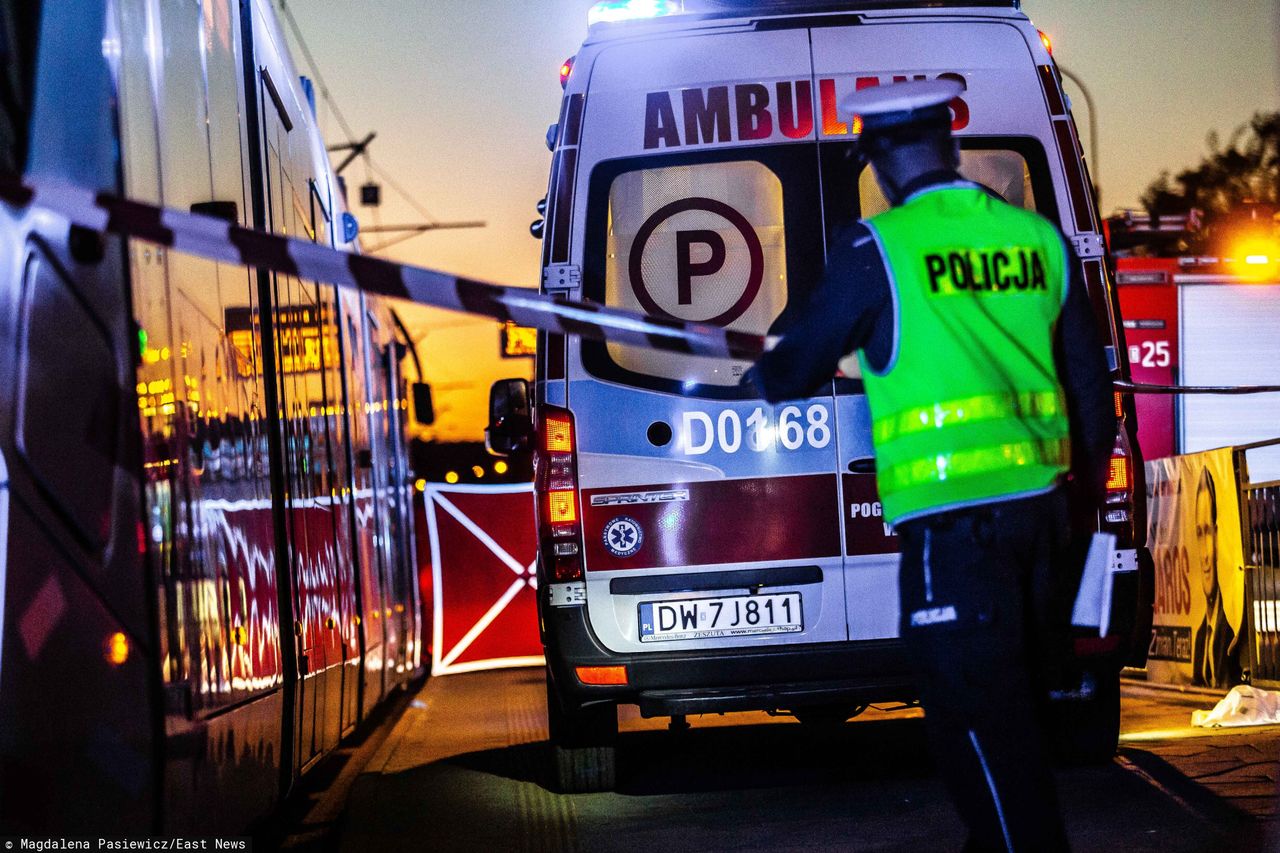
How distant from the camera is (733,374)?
649cm

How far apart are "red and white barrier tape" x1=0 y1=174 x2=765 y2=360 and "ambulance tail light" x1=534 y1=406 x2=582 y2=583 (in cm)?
183

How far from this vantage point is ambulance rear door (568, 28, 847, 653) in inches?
255

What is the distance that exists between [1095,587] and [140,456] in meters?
2.11

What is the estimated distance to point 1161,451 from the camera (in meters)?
16.6

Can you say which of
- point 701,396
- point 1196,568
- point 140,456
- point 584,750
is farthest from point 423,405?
point 140,456

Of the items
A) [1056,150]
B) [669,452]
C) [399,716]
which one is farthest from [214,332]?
[399,716]

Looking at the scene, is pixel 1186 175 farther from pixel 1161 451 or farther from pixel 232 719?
pixel 232 719

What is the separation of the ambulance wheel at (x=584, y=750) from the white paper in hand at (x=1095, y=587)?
140 inches

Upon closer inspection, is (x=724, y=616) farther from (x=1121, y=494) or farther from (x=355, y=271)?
(x=355, y=271)

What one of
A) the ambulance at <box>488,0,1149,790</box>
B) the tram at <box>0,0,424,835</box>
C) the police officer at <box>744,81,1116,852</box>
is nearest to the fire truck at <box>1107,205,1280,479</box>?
the ambulance at <box>488,0,1149,790</box>

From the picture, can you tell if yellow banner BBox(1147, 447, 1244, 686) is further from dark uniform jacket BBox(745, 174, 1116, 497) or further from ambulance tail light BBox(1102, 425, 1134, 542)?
dark uniform jacket BBox(745, 174, 1116, 497)

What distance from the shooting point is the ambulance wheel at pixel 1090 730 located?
696 cm

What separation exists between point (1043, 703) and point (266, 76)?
4569 millimetres

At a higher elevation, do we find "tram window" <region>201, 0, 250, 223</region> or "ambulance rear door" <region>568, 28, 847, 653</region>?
"tram window" <region>201, 0, 250, 223</region>
